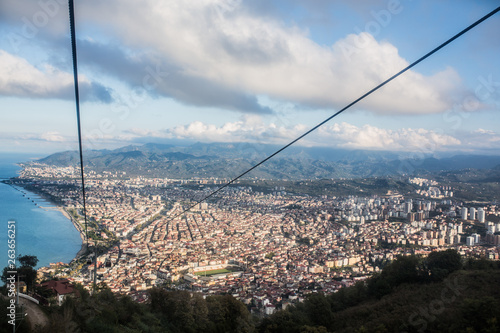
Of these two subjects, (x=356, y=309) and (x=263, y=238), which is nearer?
(x=356, y=309)

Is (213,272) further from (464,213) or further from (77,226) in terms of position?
(464,213)

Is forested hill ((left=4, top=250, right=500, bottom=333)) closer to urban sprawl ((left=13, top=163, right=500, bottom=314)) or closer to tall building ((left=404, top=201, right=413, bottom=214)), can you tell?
urban sprawl ((left=13, top=163, right=500, bottom=314))

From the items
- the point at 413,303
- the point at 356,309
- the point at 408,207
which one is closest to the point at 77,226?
the point at 356,309

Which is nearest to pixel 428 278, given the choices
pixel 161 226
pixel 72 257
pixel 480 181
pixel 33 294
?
pixel 33 294

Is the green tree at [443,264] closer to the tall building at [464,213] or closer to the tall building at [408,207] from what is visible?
the tall building at [464,213]

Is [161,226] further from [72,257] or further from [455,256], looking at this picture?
[455,256]

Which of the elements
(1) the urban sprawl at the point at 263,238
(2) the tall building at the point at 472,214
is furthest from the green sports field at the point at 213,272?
(2) the tall building at the point at 472,214

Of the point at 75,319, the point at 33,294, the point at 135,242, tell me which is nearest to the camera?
the point at 75,319

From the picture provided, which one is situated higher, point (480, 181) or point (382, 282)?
point (480, 181)
